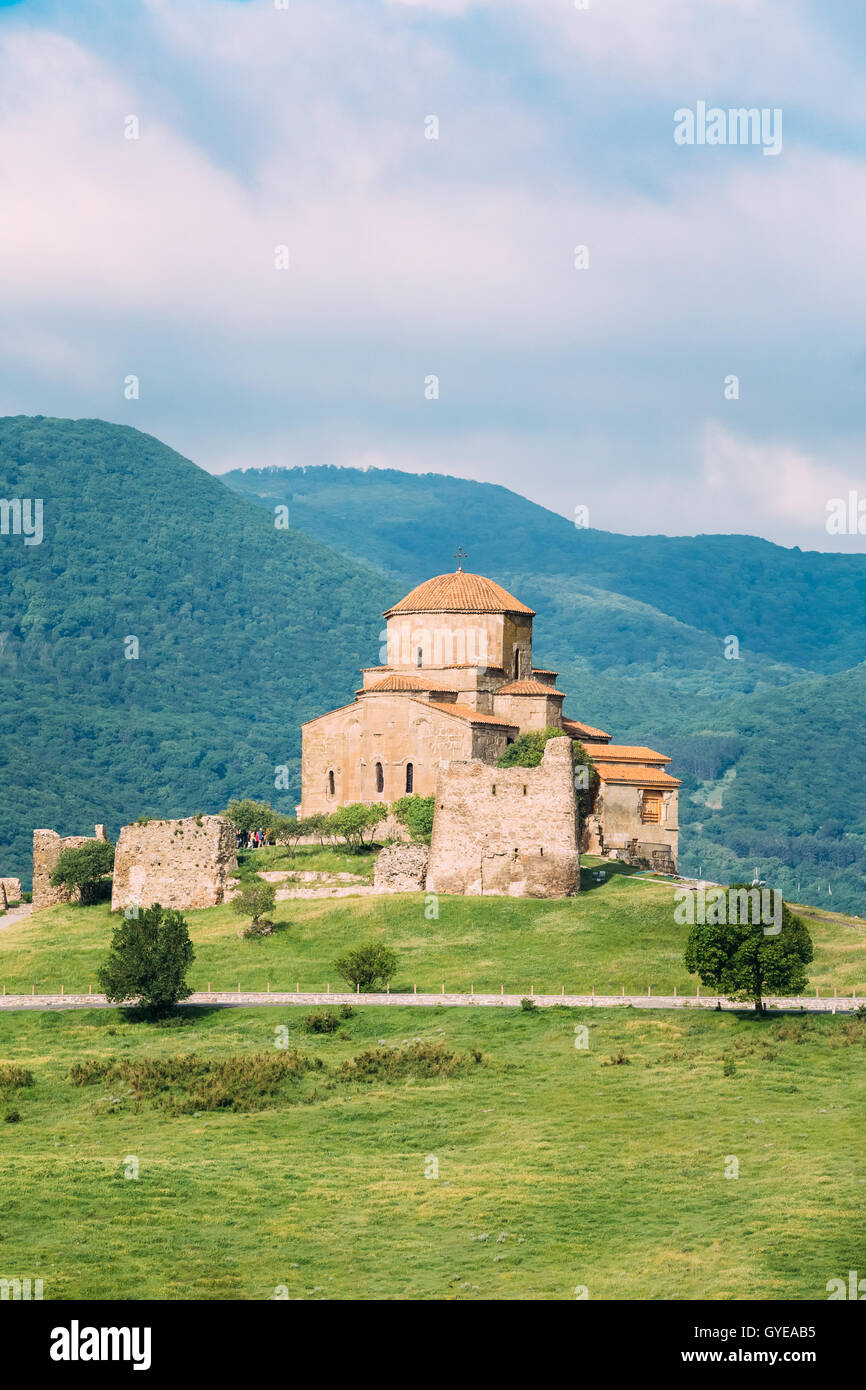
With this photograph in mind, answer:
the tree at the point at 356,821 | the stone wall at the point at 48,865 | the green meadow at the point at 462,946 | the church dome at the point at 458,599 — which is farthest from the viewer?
the church dome at the point at 458,599

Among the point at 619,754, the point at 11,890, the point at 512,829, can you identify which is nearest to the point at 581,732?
the point at 619,754

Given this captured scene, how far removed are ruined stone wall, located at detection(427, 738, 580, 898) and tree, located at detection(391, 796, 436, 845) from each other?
376 cm

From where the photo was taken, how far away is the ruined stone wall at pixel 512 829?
70.9 meters

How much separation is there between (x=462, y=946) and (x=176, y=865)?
15.9 m

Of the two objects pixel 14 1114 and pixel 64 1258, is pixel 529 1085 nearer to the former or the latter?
pixel 14 1114

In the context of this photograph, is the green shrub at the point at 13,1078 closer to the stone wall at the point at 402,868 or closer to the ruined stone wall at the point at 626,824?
the stone wall at the point at 402,868

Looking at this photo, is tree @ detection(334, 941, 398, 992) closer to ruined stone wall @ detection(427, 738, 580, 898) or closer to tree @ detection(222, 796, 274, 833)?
ruined stone wall @ detection(427, 738, 580, 898)

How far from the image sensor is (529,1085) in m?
49.2

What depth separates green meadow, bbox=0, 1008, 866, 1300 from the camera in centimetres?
3541

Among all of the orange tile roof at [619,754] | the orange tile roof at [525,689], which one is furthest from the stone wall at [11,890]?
the orange tile roof at [619,754]

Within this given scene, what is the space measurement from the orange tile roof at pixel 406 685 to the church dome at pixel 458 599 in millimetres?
3602

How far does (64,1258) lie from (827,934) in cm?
3697

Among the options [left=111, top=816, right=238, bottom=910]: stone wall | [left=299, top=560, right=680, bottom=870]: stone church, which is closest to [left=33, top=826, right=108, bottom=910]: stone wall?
[left=111, top=816, right=238, bottom=910]: stone wall
